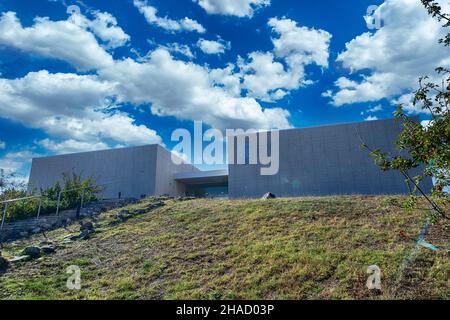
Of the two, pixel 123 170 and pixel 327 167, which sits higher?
pixel 123 170

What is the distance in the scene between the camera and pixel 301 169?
22188 mm

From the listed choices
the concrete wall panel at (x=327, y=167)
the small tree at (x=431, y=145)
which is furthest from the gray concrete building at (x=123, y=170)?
the small tree at (x=431, y=145)

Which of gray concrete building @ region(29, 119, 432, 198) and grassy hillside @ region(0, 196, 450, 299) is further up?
gray concrete building @ region(29, 119, 432, 198)

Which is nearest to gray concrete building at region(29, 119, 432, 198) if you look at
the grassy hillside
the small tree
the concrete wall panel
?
the concrete wall panel

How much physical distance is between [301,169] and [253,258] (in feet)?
51.5

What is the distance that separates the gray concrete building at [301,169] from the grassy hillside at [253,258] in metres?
10.1

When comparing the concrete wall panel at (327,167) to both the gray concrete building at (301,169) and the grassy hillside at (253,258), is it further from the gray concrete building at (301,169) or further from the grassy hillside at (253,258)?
the grassy hillside at (253,258)

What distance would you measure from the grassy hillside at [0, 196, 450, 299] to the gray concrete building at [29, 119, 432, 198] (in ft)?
33.1

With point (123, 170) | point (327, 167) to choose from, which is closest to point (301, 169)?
point (327, 167)

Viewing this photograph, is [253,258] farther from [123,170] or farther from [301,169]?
[123,170]

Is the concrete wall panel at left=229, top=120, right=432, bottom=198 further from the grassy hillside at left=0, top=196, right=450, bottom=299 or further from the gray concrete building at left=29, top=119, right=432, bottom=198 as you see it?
the grassy hillside at left=0, top=196, right=450, bottom=299

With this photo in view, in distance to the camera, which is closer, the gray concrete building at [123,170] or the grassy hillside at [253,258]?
the grassy hillside at [253,258]

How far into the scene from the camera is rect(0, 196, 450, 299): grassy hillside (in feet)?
19.3

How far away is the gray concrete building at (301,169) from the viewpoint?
20.6m
